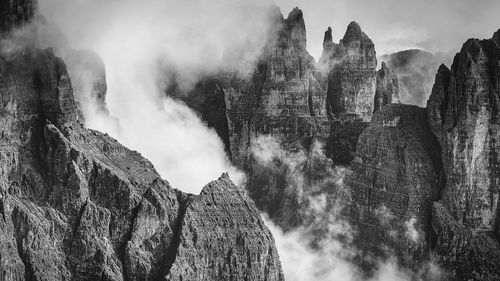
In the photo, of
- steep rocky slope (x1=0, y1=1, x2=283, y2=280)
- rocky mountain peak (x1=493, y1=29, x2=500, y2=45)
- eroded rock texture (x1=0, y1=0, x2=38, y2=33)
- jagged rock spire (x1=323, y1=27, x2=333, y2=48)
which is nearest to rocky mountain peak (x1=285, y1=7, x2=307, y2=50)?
jagged rock spire (x1=323, y1=27, x2=333, y2=48)

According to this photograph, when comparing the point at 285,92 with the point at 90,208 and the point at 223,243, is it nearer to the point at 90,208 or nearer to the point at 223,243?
the point at 223,243

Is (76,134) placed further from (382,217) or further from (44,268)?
(382,217)

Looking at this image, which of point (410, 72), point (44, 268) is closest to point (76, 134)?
point (44, 268)

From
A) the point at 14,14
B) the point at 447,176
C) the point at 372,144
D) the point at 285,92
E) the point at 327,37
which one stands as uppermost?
the point at 327,37

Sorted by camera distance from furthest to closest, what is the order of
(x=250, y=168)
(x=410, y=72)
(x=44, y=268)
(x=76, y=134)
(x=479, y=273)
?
(x=410, y=72)
(x=250, y=168)
(x=479, y=273)
(x=76, y=134)
(x=44, y=268)

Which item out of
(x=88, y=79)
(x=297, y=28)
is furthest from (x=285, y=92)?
(x=88, y=79)
